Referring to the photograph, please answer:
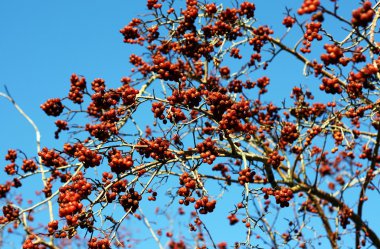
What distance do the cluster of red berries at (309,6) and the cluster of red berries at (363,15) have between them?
323mm

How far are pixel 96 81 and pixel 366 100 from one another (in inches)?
148

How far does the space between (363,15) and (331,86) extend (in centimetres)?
224

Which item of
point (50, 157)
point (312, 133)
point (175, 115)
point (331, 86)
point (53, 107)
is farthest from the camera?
point (312, 133)

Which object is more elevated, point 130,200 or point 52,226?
point 130,200

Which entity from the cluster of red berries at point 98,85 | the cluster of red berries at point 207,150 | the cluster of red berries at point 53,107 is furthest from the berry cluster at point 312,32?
the cluster of red berries at point 53,107

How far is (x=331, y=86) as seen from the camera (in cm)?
595

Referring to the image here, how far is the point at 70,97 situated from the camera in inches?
250

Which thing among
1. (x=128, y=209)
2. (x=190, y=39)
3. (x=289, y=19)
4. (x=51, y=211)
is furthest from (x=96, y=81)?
(x=51, y=211)

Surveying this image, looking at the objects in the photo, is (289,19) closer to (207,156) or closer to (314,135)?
(314,135)

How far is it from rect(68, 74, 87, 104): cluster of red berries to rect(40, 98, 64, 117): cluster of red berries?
31cm

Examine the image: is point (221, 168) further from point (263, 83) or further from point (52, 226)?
point (52, 226)

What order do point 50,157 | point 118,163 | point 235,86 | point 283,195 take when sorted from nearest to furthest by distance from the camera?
point 118,163 < point 283,195 < point 50,157 < point 235,86

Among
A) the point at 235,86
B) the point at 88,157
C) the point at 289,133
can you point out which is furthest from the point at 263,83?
the point at 88,157

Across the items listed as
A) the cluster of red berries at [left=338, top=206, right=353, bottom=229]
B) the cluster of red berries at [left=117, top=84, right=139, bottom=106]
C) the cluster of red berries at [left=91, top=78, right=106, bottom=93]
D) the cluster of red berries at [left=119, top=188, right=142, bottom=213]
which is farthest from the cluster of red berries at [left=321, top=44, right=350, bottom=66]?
the cluster of red berries at [left=338, top=206, right=353, bottom=229]
